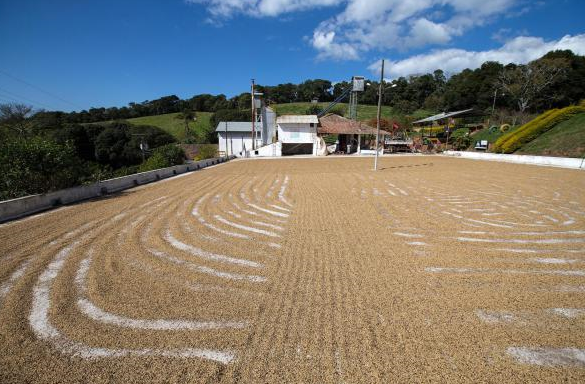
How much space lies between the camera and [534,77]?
39031 millimetres

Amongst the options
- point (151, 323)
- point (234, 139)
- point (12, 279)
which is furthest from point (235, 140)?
point (151, 323)

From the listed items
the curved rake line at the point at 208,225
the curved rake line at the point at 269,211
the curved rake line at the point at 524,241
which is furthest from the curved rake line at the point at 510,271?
the curved rake line at the point at 269,211

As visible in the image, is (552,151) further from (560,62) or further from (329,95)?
(329,95)

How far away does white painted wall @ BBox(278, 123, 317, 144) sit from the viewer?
37.2 m

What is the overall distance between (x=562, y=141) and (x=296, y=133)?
1078 inches

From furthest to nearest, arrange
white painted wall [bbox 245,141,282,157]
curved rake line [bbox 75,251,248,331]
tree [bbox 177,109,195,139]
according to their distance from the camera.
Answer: tree [bbox 177,109,195,139] < white painted wall [bbox 245,141,282,157] < curved rake line [bbox 75,251,248,331]

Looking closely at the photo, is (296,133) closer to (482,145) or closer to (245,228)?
(482,145)

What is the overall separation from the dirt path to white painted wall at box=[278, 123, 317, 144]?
102 feet

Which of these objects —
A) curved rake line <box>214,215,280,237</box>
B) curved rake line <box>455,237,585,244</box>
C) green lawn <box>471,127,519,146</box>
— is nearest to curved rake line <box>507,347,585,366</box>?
curved rake line <box>455,237,585,244</box>

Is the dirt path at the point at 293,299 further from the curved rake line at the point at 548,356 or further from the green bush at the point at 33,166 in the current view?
the green bush at the point at 33,166

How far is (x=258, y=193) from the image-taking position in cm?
1084

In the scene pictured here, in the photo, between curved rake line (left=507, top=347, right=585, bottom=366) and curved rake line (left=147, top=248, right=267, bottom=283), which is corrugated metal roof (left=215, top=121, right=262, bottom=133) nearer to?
curved rake line (left=147, top=248, right=267, bottom=283)

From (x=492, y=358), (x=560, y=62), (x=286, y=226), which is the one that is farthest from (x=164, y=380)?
(x=560, y=62)

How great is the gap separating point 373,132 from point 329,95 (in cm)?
8165
